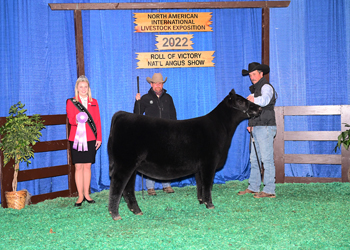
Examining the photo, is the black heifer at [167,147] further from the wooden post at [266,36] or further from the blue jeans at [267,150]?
the wooden post at [266,36]

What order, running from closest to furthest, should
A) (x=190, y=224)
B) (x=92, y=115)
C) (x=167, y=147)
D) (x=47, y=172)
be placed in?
(x=190, y=224) → (x=167, y=147) → (x=92, y=115) → (x=47, y=172)

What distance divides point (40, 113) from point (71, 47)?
133 centimetres

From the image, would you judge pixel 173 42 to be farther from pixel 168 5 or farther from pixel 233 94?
pixel 233 94

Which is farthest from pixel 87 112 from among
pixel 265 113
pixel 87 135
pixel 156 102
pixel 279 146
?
pixel 279 146

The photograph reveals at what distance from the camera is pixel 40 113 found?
18.8 ft

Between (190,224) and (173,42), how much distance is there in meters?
3.70

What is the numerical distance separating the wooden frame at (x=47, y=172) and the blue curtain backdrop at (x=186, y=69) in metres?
0.30

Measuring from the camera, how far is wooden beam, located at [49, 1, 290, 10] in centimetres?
568

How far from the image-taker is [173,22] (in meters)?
6.12

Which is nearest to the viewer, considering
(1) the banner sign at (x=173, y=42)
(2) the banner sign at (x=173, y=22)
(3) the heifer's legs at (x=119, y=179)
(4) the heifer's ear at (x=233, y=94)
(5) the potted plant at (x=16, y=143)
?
(3) the heifer's legs at (x=119, y=179)

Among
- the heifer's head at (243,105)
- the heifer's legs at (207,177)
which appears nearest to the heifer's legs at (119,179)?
the heifer's legs at (207,177)

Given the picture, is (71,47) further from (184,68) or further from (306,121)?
(306,121)

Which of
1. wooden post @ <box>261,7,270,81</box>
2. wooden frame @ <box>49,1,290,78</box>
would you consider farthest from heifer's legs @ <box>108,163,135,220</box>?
wooden post @ <box>261,7,270,81</box>

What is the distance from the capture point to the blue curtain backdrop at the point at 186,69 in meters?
5.61
